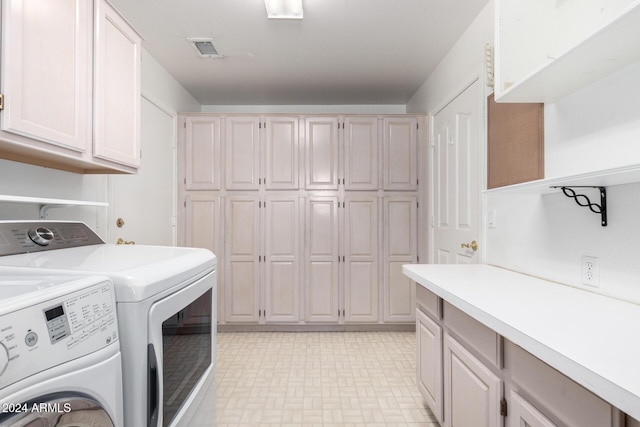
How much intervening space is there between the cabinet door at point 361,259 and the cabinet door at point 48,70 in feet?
7.58

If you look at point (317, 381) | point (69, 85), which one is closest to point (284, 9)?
point (69, 85)

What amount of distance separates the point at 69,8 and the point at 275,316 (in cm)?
274

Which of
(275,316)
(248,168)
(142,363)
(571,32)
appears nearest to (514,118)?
(571,32)

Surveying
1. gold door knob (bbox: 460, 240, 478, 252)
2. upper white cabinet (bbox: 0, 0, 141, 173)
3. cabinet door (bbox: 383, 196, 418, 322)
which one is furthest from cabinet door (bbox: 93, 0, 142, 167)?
cabinet door (bbox: 383, 196, 418, 322)

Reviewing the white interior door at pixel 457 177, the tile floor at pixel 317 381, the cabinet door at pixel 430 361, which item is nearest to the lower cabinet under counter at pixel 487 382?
the cabinet door at pixel 430 361

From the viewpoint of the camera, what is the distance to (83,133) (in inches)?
56.3

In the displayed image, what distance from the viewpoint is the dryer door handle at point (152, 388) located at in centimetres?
85

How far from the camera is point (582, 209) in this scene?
131cm

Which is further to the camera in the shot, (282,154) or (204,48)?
(282,154)

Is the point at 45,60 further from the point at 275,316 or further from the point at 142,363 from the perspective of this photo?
the point at 275,316

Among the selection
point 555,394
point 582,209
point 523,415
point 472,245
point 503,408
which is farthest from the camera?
point 472,245

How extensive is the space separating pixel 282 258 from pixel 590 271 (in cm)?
247

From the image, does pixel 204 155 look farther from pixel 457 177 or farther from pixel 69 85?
pixel 457 177

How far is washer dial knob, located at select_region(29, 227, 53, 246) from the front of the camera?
1.29m
